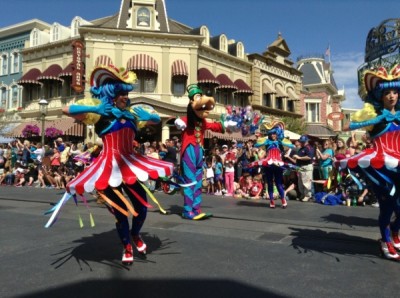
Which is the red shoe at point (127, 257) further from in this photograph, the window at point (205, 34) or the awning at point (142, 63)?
the window at point (205, 34)

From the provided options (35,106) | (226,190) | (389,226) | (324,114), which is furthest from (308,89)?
(389,226)

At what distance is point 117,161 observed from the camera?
3.86 m

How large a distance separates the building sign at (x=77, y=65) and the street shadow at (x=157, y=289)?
2053cm

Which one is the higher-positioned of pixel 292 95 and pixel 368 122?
pixel 292 95

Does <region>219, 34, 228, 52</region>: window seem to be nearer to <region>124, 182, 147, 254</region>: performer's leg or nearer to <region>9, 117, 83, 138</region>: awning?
<region>9, 117, 83, 138</region>: awning

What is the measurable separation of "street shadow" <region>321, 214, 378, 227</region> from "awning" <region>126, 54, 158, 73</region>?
16732mm

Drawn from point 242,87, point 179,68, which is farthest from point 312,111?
point 179,68

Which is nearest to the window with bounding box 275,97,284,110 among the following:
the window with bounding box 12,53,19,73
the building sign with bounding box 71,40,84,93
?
the building sign with bounding box 71,40,84,93

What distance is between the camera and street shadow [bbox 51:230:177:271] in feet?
13.0

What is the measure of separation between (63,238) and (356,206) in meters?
6.70

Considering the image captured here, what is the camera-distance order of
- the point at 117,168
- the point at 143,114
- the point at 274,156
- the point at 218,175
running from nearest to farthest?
the point at 117,168
the point at 143,114
the point at 274,156
the point at 218,175

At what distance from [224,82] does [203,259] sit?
21.5m

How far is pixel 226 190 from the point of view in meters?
12.0

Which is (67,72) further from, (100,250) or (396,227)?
(396,227)
